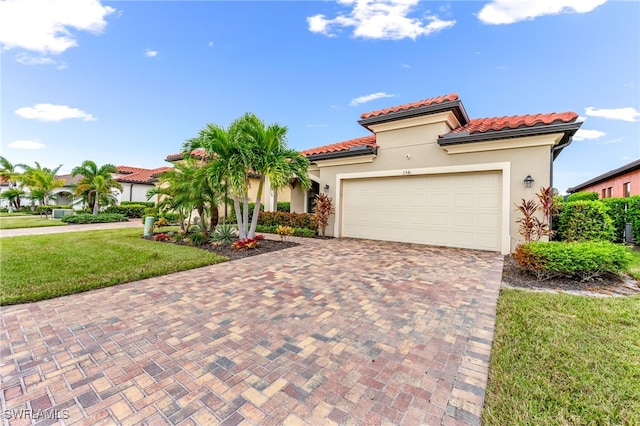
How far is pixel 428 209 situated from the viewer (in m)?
9.88

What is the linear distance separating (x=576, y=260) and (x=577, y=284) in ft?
1.61

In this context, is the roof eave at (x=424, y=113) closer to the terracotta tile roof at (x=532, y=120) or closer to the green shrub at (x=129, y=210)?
the terracotta tile roof at (x=532, y=120)

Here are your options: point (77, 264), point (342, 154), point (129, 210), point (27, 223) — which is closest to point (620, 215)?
point (342, 154)

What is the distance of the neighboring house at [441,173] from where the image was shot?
821cm

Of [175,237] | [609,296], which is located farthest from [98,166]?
[609,296]

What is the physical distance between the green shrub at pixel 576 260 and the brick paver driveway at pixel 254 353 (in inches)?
49.4

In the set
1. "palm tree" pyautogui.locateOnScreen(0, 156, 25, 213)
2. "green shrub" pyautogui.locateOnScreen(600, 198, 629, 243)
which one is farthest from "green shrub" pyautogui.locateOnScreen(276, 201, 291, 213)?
"palm tree" pyautogui.locateOnScreen(0, 156, 25, 213)

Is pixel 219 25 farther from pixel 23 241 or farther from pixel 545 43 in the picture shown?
pixel 545 43

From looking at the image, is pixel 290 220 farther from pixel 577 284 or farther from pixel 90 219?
pixel 90 219

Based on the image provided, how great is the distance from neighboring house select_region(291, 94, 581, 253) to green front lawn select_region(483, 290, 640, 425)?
16.2 ft

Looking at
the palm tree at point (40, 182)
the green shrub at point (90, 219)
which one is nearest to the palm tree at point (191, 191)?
the green shrub at point (90, 219)

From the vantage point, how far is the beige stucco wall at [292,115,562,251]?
8.11m

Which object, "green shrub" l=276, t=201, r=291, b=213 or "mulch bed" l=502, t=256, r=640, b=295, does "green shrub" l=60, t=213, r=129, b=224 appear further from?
"mulch bed" l=502, t=256, r=640, b=295

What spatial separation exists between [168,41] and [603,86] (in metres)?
20.0
